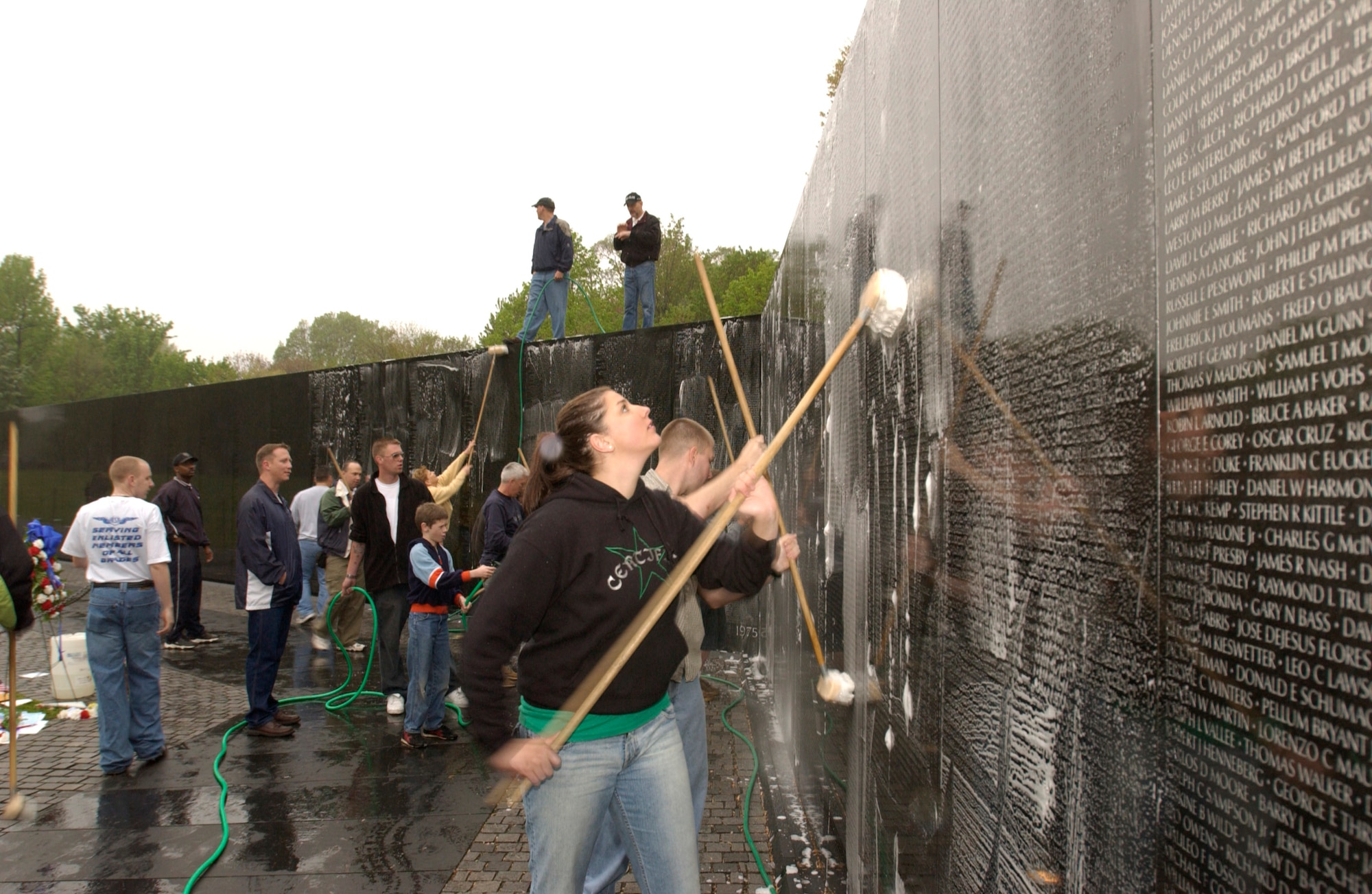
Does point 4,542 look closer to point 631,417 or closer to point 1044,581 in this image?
point 631,417

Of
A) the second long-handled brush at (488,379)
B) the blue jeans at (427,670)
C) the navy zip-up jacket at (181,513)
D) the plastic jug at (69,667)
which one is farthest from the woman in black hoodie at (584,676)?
the second long-handled brush at (488,379)

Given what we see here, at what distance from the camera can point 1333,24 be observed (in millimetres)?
881

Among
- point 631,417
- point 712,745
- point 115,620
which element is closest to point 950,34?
point 631,417

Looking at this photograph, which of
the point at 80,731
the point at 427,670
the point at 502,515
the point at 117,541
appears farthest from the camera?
the point at 502,515

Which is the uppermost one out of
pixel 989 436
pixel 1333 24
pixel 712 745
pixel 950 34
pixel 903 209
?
pixel 950 34

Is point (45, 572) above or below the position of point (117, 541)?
below

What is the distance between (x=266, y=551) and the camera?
6.20 meters

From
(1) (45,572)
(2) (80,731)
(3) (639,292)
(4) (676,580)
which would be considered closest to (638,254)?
(3) (639,292)

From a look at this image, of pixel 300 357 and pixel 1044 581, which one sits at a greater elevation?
pixel 300 357

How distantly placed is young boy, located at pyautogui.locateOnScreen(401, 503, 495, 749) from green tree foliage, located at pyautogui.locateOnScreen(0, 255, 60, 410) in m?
67.3

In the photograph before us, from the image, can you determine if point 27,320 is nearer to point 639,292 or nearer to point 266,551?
point 639,292

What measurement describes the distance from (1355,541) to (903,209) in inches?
72.6

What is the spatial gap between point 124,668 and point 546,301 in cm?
728

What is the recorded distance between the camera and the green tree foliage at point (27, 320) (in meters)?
61.4
